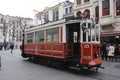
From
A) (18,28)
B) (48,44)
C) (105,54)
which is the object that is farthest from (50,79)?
(18,28)

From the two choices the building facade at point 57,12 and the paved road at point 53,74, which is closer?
the paved road at point 53,74

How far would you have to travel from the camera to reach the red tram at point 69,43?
12383mm

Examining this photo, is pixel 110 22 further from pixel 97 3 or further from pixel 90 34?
pixel 90 34

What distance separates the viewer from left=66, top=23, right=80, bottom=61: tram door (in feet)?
45.4

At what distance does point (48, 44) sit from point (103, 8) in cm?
1172

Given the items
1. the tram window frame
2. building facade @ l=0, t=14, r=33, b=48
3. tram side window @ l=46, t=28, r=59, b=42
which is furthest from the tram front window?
building facade @ l=0, t=14, r=33, b=48

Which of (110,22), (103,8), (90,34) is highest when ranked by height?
(103,8)

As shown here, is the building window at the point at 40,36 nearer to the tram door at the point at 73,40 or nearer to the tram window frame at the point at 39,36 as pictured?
the tram window frame at the point at 39,36

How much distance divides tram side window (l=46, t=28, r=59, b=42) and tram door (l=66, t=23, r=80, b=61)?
2.97 ft

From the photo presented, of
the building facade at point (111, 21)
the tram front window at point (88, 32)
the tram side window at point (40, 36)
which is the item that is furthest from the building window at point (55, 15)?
the tram front window at point (88, 32)

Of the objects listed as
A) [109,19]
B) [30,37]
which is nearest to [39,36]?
[30,37]

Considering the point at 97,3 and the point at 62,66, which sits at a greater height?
the point at 97,3

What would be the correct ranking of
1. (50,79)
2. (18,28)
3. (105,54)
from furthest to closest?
(18,28)
(105,54)
(50,79)

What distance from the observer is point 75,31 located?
1424 cm
